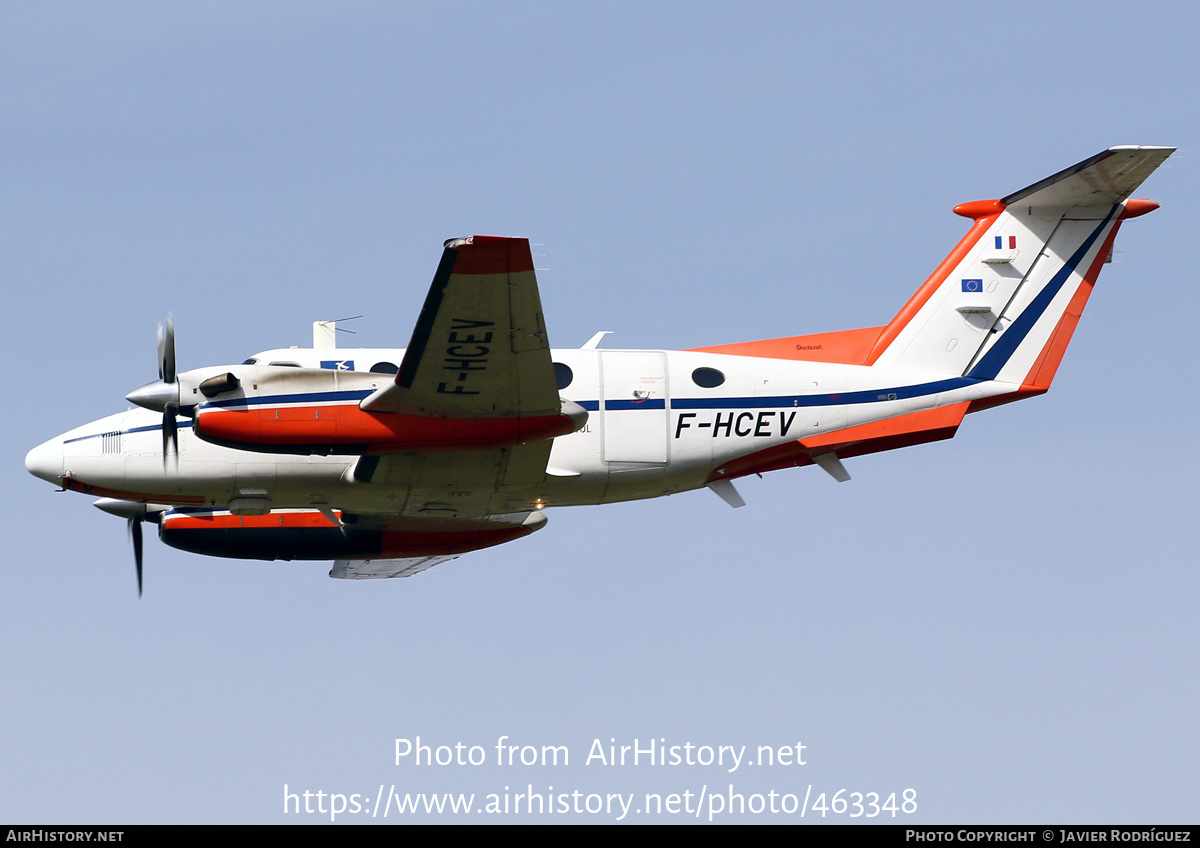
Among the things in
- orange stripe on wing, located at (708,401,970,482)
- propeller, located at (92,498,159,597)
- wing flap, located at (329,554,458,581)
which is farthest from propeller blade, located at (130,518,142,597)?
orange stripe on wing, located at (708,401,970,482)

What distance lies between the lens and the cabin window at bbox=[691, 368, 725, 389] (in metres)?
24.5

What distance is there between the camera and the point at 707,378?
2455 cm

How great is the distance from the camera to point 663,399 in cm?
2422

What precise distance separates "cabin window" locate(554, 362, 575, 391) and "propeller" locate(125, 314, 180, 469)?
6.11 metres

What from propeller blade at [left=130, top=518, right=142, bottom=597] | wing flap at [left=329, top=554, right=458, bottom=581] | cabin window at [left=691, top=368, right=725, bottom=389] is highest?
cabin window at [left=691, top=368, right=725, bottom=389]

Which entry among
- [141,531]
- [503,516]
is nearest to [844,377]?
[503,516]

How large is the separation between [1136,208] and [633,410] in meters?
10.9

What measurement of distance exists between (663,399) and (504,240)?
5.54 meters

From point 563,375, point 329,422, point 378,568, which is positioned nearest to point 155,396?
point 329,422

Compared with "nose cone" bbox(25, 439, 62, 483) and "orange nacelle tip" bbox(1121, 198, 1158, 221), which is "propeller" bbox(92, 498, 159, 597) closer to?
"nose cone" bbox(25, 439, 62, 483)

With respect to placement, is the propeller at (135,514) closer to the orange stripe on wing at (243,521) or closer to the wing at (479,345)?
the orange stripe on wing at (243,521)

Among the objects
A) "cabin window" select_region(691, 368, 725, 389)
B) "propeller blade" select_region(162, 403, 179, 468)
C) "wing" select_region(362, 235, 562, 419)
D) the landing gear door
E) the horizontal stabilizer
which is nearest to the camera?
"wing" select_region(362, 235, 562, 419)

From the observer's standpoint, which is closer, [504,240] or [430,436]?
[504,240]
